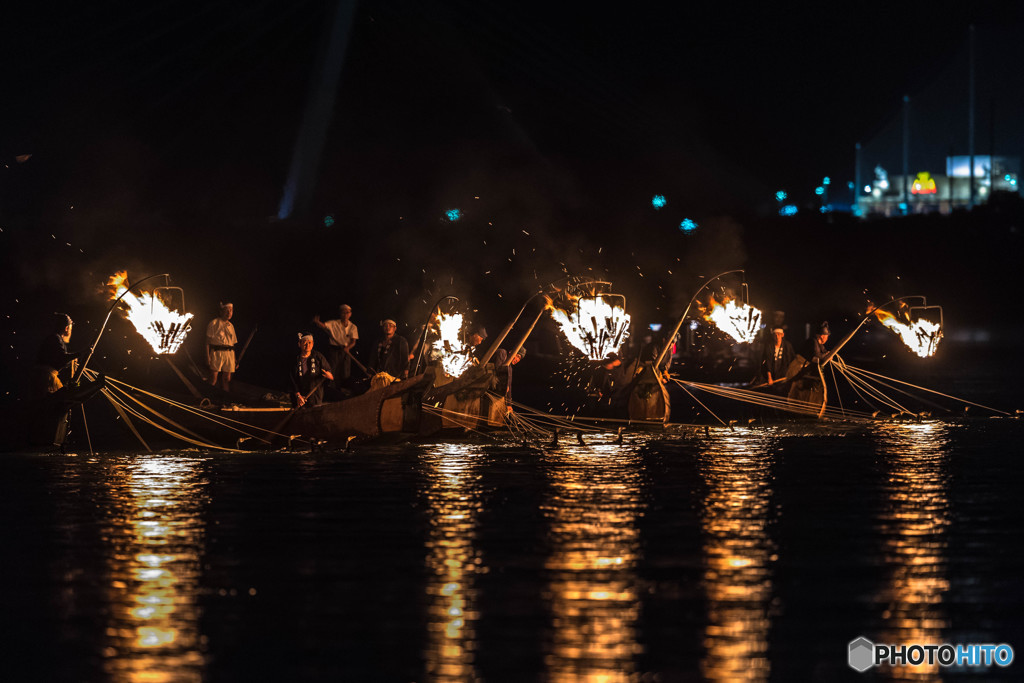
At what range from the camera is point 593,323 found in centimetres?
1800

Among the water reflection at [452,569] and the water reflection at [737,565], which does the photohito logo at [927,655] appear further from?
the water reflection at [452,569]

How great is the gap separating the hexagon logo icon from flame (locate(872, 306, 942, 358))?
13676 millimetres

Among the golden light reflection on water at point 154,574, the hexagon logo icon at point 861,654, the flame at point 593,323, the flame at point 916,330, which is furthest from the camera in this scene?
the flame at point 916,330

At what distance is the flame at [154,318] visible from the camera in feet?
60.3

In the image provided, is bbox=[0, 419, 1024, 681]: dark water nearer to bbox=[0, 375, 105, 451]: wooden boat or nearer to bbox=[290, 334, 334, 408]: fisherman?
bbox=[0, 375, 105, 451]: wooden boat

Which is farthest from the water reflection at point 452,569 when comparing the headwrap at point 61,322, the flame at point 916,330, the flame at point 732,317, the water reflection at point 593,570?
the flame at point 916,330

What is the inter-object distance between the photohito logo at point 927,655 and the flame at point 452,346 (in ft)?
37.3

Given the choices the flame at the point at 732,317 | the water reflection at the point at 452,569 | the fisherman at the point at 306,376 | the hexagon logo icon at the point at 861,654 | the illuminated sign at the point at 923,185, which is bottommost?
the hexagon logo icon at the point at 861,654

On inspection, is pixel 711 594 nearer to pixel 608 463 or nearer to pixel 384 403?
pixel 608 463

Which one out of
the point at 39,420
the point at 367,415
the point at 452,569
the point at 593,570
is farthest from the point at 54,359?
the point at 593,570

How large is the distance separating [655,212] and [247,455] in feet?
216

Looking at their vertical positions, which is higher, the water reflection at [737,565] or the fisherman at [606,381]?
the fisherman at [606,381]

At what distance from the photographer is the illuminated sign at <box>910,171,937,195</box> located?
15350cm

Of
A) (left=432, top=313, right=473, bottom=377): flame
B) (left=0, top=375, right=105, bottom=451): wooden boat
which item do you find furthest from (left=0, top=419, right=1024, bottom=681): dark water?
(left=432, top=313, right=473, bottom=377): flame
